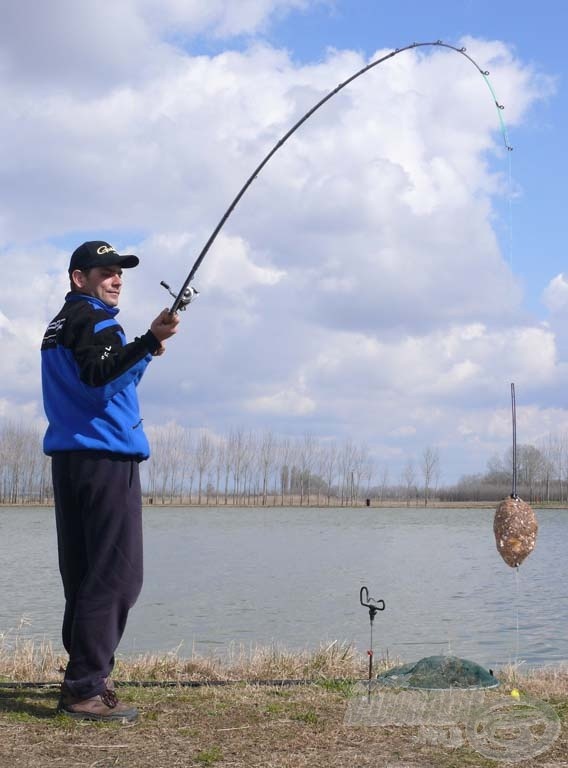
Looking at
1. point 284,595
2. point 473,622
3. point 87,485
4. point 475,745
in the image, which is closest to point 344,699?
point 475,745

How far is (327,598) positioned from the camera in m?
18.4

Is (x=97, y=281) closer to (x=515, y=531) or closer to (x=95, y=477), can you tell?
(x=95, y=477)

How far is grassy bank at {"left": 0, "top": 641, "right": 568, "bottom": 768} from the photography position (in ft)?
12.4

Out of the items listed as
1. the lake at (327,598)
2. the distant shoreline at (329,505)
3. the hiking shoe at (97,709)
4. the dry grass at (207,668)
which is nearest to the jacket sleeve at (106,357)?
the hiking shoe at (97,709)

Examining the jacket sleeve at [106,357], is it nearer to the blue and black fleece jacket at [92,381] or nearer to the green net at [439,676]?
the blue and black fleece jacket at [92,381]

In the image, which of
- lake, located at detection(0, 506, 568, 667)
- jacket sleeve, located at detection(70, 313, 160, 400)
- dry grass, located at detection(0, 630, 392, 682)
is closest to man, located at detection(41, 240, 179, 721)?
jacket sleeve, located at detection(70, 313, 160, 400)

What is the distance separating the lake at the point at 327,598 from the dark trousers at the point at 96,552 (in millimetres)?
4110

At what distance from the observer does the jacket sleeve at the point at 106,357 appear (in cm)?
436

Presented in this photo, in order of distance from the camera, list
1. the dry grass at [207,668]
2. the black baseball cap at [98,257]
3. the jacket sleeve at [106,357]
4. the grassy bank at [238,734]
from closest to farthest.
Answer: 1. the grassy bank at [238,734]
2. the jacket sleeve at [106,357]
3. the black baseball cap at [98,257]
4. the dry grass at [207,668]

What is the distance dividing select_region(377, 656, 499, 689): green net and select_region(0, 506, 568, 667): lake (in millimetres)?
3226

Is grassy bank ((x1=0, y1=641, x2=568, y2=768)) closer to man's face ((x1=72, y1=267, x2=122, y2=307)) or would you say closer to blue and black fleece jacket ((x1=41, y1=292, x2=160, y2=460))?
blue and black fleece jacket ((x1=41, y1=292, x2=160, y2=460))

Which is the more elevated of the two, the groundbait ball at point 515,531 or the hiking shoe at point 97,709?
the groundbait ball at point 515,531

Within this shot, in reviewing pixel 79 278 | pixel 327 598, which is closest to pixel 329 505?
pixel 327 598

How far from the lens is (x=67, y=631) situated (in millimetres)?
→ 4684
